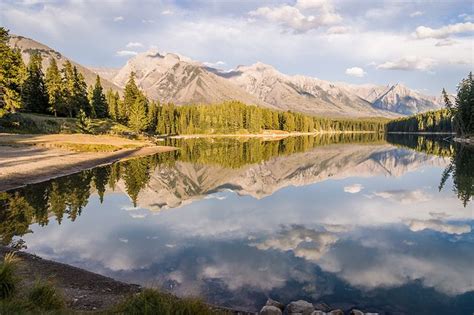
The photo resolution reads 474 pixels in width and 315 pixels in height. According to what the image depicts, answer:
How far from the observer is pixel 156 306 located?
9273 millimetres

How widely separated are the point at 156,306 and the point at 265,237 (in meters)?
15.0

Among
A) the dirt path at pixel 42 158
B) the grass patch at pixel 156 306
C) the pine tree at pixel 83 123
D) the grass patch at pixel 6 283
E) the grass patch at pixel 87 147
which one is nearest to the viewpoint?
the grass patch at pixel 156 306

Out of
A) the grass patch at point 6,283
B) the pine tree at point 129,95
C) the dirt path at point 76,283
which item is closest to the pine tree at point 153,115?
the pine tree at point 129,95

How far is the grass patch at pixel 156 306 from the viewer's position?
29.7 ft

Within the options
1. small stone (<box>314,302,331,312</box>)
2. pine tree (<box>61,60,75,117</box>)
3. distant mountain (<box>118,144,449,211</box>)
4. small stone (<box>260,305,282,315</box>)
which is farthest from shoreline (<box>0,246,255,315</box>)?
pine tree (<box>61,60,75,117</box>)

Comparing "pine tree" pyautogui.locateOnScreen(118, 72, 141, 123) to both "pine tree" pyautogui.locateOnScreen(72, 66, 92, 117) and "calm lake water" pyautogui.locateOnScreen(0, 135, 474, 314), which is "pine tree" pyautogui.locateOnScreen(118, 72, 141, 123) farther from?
"calm lake water" pyautogui.locateOnScreen(0, 135, 474, 314)

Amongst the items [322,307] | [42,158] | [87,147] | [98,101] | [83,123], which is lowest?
[322,307]

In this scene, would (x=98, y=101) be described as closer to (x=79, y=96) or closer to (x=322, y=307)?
(x=79, y=96)

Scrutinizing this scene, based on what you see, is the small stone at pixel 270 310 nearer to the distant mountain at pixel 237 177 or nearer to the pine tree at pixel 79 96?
the distant mountain at pixel 237 177

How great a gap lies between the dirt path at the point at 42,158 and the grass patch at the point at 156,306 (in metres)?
30.3

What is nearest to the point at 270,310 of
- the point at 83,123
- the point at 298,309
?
the point at 298,309

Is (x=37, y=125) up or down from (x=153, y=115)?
down

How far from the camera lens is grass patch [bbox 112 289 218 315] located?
905 centimetres

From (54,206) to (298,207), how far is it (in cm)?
1983
